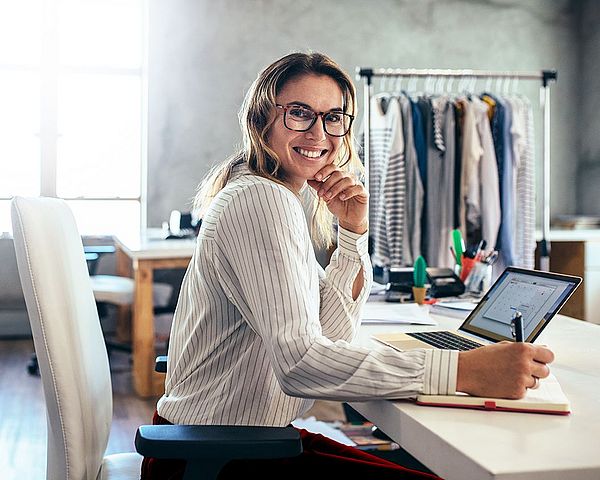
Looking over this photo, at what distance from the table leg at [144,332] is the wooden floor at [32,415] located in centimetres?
8

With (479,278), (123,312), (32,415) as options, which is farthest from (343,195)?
(123,312)

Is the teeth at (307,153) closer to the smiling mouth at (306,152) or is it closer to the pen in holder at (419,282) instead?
the smiling mouth at (306,152)

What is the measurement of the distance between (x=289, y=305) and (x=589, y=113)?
5.55 m

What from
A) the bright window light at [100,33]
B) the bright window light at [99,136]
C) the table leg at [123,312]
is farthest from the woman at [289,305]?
the bright window light at [100,33]

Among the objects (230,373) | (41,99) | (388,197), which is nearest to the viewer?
(230,373)

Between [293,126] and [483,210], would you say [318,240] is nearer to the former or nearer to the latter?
[293,126]

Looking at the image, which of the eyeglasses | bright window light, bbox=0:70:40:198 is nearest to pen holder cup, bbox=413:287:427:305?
the eyeglasses

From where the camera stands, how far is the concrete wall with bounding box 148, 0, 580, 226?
5.71m

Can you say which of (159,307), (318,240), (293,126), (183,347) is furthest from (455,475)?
(159,307)

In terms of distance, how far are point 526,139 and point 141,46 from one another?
3038mm

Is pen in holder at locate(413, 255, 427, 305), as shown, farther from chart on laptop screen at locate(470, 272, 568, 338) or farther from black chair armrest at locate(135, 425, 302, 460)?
black chair armrest at locate(135, 425, 302, 460)

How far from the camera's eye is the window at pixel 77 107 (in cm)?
563

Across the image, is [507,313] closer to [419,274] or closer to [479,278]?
[419,274]

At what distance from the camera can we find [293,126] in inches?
58.9
